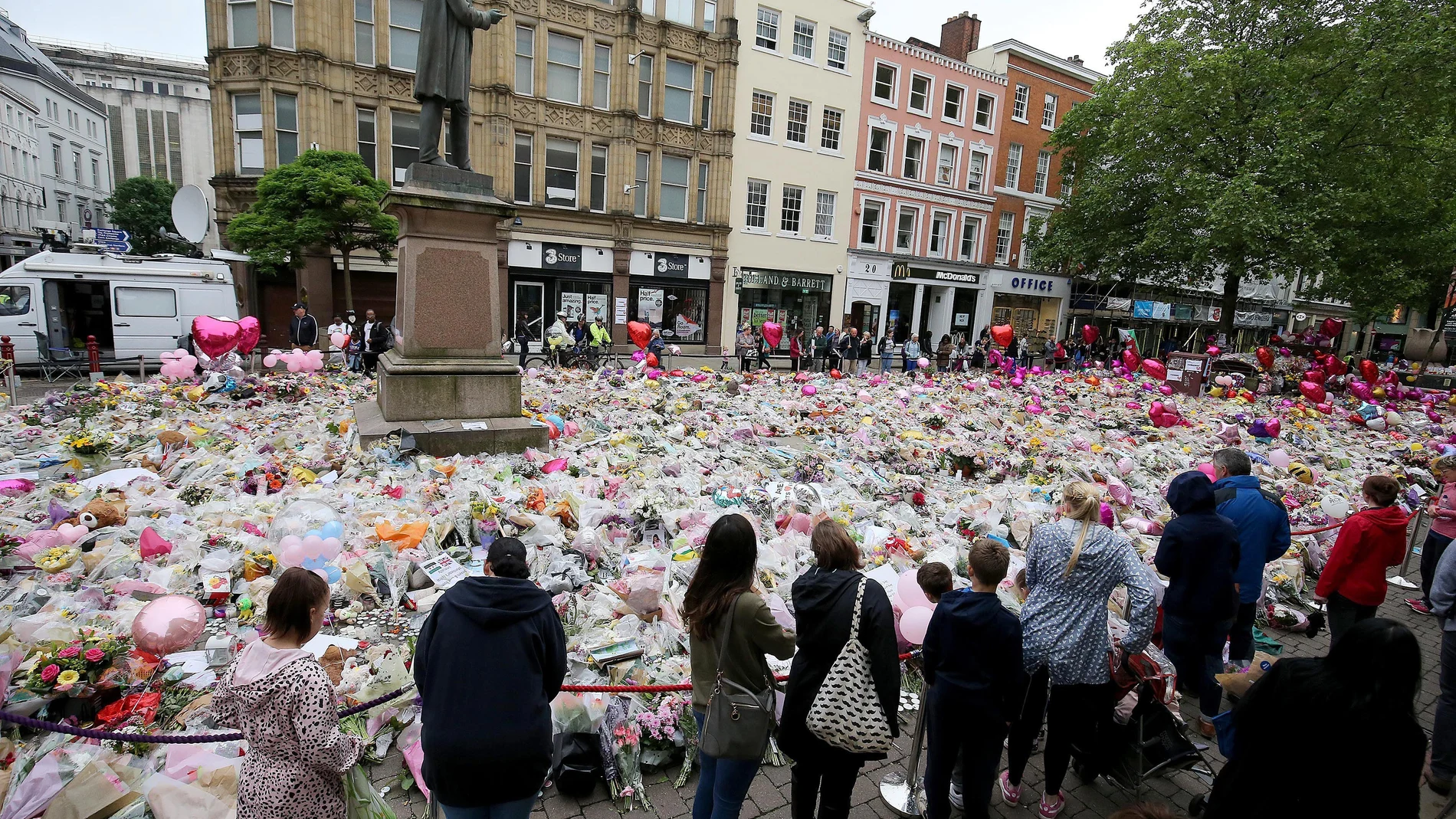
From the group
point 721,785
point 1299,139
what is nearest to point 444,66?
point 721,785

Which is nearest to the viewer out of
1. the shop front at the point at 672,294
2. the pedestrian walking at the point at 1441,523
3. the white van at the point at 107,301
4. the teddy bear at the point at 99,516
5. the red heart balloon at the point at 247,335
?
the pedestrian walking at the point at 1441,523

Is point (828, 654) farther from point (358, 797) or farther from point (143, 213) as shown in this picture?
point (143, 213)

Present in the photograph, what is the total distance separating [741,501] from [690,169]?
21594 mm

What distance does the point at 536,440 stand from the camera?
7.79 meters

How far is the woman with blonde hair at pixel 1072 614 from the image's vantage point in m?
3.15

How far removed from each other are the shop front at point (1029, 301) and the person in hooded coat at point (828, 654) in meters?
32.4

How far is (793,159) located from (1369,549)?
84.2ft

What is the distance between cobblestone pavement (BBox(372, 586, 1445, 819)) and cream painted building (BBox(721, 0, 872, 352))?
→ 78.2 ft

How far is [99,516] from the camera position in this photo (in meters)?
5.30

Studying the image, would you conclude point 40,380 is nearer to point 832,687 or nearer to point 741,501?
point 741,501

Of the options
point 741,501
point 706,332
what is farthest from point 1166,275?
point 741,501

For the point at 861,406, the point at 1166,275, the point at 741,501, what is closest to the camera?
the point at 741,501

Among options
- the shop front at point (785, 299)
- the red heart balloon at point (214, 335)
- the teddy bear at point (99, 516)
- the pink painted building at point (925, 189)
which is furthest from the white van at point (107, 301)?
the pink painted building at point (925, 189)

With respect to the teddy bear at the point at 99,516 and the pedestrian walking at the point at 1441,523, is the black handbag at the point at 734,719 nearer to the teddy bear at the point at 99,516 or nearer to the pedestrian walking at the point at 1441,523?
the pedestrian walking at the point at 1441,523
